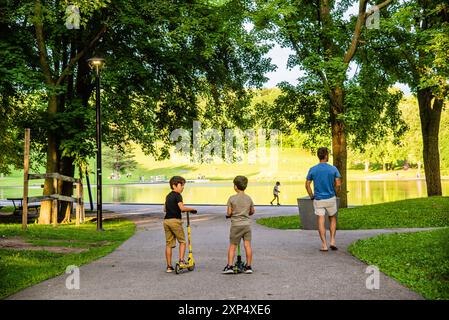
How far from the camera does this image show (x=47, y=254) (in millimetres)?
10852

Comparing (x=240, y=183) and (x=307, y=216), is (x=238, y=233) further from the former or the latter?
(x=307, y=216)

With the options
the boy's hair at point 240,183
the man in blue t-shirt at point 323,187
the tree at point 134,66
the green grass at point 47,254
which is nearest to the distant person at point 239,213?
the boy's hair at point 240,183

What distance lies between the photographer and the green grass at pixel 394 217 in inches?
644

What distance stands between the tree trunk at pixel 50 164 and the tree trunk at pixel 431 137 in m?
16.7

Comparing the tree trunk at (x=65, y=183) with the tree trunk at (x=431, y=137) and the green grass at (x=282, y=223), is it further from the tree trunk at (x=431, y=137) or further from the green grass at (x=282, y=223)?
the tree trunk at (x=431, y=137)

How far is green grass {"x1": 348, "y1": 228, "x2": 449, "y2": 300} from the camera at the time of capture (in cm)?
682

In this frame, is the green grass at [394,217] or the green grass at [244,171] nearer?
the green grass at [394,217]

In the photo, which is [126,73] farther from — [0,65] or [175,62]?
[0,65]

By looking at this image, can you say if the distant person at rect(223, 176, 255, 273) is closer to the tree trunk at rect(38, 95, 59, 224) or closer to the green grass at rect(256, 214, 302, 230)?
the green grass at rect(256, 214, 302, 230)

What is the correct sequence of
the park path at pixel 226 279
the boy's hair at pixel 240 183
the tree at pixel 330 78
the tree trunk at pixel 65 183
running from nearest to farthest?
the park path at pixel 226 279 → the boy's hair at pixel 240 183 → the tree at pixel 330 78 → the tree trunk at pixel 65 183

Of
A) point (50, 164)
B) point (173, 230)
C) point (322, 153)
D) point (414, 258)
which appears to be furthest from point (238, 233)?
point (50, 164)

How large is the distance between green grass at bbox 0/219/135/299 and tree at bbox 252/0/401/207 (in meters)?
9.73

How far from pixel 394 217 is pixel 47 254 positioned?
1211cm

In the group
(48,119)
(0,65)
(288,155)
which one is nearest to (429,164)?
(48,119)
